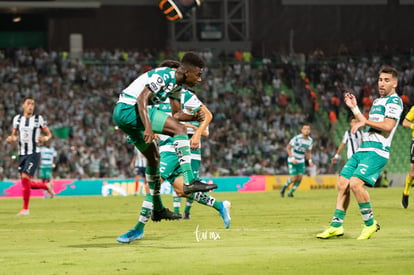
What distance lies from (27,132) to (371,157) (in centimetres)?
1158

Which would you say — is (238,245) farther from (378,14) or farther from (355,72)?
(378,14)

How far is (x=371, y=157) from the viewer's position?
13695 mm

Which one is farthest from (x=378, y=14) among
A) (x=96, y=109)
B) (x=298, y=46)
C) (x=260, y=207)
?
(x=260, y=207)

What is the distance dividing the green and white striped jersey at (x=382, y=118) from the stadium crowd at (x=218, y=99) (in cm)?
2679

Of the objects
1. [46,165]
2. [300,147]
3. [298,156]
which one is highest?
[300,147]

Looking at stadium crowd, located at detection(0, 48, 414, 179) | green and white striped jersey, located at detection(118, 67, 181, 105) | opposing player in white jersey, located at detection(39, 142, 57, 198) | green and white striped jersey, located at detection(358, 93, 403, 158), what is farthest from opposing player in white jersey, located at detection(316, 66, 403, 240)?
stadium crowd, located at detection(0, 48, 414, 179)

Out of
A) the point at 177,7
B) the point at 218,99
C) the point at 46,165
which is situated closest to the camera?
the point at 46,165

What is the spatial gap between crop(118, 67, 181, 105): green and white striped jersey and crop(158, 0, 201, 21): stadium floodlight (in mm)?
33917

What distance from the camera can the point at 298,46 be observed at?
185 ft

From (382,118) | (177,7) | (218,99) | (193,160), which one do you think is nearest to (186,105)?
(193,160)

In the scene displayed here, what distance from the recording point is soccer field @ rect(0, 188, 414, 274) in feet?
33.7

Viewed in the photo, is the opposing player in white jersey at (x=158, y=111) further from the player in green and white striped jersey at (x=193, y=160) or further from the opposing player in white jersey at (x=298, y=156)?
the opposing player in white jersey at (x=298, y=156)

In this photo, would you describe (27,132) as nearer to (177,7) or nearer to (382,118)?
(382,118)
